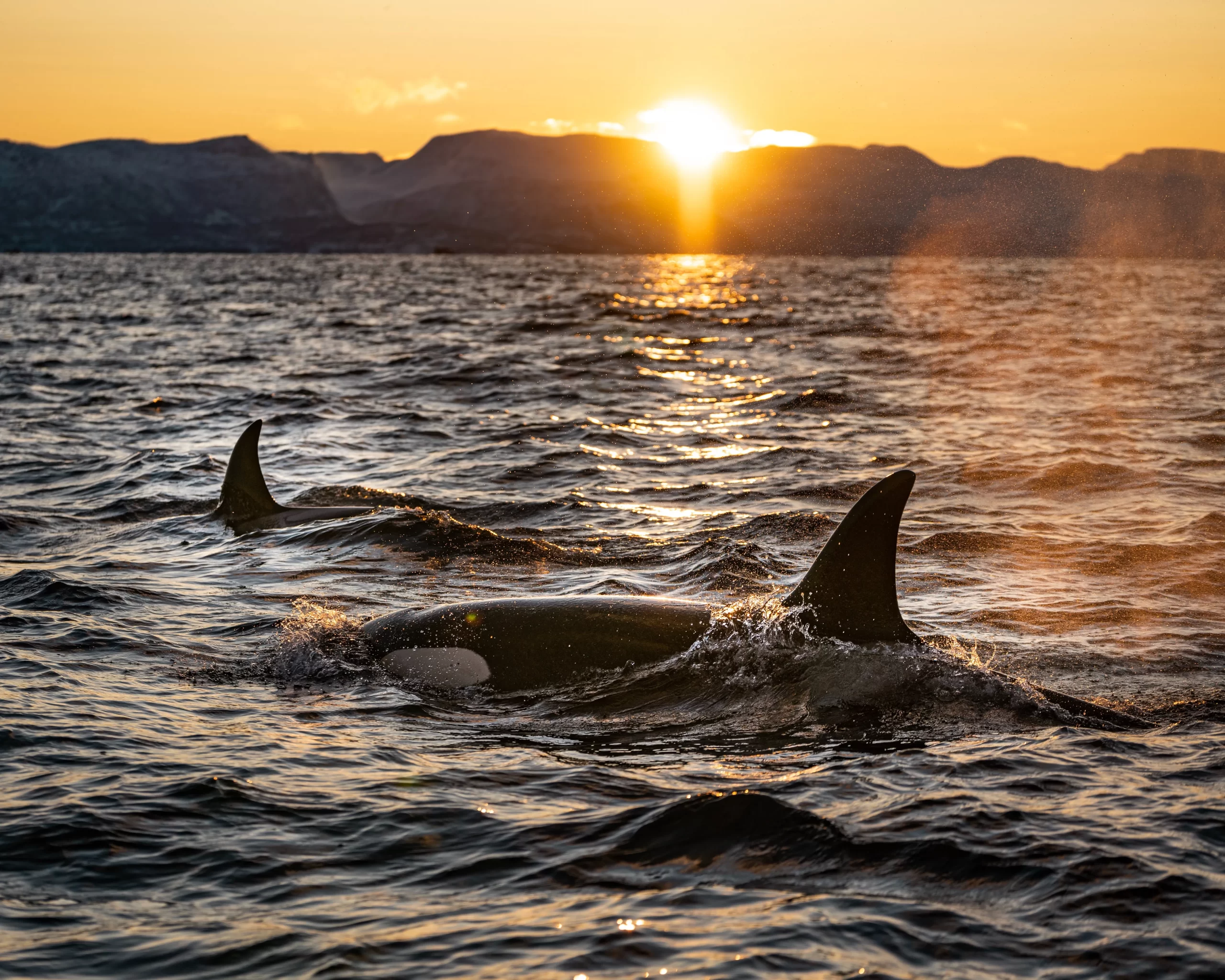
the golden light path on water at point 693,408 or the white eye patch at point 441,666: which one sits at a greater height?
the golden light path on water at point 693,408

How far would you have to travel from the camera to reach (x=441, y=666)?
8781 mm

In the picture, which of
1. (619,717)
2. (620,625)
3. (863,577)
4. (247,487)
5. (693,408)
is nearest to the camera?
(619,717)

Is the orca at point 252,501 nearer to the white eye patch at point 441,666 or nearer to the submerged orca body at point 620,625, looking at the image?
the submerged orca body at point 620,625

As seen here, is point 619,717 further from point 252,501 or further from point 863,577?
point 252,501

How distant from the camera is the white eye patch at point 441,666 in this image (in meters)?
8.65

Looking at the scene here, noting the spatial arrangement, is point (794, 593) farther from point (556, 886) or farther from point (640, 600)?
point (556, 886)

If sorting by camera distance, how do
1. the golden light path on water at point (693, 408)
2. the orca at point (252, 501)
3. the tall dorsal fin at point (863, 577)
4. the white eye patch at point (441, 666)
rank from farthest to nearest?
the golden light path on water at point (693, 408), the orca at point (252, 501), the white eye patch at point (441, 666), the tall dorsal fin at point (863, 577)

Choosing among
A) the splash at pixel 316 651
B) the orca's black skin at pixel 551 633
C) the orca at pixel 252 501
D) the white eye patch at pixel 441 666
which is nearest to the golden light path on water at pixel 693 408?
the orca at pixel 252 501

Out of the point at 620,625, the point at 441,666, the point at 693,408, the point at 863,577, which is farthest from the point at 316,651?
the point at 693,408

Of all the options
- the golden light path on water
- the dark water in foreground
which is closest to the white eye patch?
the dark water in foreground

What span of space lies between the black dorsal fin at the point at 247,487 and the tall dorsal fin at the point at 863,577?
8.02 m

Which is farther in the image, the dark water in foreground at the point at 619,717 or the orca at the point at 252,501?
the orca at the point at 252,501

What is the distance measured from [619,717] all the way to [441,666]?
1416 mm

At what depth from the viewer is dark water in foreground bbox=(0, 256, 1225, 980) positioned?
5.24 metres
